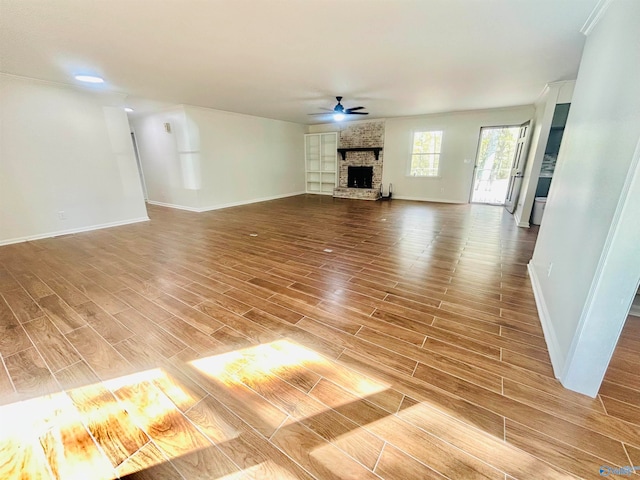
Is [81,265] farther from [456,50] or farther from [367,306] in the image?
[456,50]

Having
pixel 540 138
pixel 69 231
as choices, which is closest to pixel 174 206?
pixel 69 231

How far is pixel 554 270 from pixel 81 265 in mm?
5017

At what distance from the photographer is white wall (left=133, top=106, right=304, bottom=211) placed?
19.9 feet

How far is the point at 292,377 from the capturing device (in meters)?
1.56

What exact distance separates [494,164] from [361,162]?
3.80 meters

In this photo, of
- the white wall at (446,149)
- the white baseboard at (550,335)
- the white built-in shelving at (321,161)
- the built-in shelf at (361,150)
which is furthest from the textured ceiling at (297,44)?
the white built-in shelving at (321,161)

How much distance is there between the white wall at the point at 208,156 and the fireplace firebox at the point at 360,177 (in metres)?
2.53

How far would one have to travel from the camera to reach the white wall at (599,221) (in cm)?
124

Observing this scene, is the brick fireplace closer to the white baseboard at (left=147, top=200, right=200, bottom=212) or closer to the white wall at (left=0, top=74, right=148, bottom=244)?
the white baseboard at (left=147, top=200, right=200, bottom=212)

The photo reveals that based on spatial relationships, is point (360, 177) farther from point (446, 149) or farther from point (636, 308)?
point (636, 308)

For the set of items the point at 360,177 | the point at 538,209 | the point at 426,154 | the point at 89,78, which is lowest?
the point at 538,209

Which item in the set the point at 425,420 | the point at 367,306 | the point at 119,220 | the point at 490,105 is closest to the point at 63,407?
the point at 425,420

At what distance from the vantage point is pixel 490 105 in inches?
233

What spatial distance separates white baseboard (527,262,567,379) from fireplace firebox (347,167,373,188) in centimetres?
651
